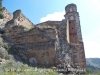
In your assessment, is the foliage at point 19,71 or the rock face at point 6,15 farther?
the rock face at point 6,15

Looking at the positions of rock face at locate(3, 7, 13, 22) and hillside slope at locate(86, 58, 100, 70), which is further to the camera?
hillside slope at locate(86, 58, 100, 70)

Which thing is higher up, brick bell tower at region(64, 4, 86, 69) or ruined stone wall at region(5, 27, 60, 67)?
brick bell tower at region(64, 4, 86, 69)

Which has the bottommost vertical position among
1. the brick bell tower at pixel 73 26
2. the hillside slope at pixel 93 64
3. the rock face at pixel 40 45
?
the hillside slope at pixel 93 64

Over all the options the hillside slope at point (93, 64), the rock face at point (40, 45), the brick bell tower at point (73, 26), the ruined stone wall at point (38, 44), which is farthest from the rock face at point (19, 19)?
the hillside slope at point (93, 64)

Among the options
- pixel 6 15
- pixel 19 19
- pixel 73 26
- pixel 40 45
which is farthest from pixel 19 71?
pixel 73 26

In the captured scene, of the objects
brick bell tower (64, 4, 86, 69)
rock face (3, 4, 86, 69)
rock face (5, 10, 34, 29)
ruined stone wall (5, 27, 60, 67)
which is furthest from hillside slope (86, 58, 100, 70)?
ruined stone wall (5, 27, 60, 67)

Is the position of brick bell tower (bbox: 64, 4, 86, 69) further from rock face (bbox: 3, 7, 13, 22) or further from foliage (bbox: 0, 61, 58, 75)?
foliage (bbox: 0, 61, 58, 75)

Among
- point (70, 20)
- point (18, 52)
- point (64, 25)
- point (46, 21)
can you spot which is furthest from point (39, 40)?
point (70, 20)

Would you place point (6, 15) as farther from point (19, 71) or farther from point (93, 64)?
point (93, 64)

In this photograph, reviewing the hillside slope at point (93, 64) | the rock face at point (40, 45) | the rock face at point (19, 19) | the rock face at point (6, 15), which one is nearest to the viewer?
the rock face at point (40, 45)

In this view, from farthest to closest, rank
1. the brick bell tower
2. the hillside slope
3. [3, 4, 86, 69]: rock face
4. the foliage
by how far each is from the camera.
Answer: the hillside slope < the brick bell tower < [3, 4, 86, 69]: rock face < the foliage

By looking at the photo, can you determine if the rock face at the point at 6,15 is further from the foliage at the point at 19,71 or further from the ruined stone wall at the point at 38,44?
the foliage at the point at 19,71

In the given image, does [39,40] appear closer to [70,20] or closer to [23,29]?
[23,29]

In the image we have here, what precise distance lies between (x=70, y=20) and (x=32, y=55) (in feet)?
54.5
